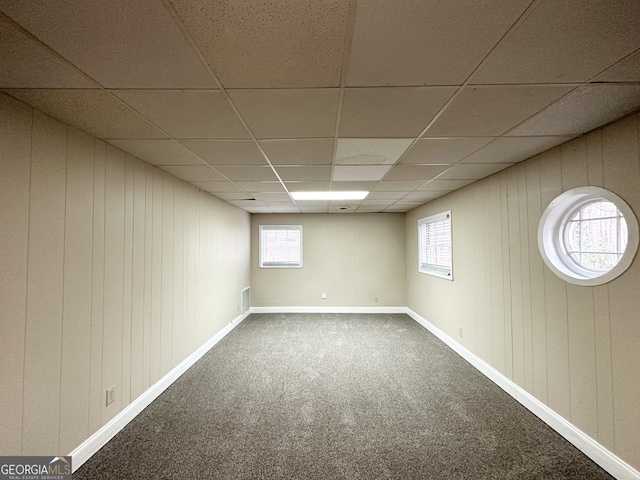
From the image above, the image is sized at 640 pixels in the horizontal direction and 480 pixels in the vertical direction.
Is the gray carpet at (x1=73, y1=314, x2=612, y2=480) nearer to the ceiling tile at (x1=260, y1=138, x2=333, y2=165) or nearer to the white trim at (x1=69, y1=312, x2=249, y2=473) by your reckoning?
the white trim at (x1=69, y1=312, x2=249, y2=473)

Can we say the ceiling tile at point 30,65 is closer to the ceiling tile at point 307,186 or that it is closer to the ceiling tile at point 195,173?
the ceiling tile at point 195,173

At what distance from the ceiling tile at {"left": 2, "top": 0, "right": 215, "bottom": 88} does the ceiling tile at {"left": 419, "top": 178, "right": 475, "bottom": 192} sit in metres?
2.88

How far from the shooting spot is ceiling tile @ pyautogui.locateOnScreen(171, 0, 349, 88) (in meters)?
0.95

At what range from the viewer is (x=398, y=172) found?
2.96 metres

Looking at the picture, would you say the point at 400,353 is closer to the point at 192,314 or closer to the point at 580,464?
the point at 580,464

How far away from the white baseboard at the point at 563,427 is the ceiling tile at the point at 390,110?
8.02 ft

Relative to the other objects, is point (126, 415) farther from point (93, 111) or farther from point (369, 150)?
point (369, 150)

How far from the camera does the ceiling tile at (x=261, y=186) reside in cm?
A: 343

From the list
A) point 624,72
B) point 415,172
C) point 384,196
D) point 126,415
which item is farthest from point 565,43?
point 126,415

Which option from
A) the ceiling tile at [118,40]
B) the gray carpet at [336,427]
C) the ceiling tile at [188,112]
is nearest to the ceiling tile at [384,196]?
the gray carpet at [336,427]

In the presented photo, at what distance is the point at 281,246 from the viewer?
6402 millimetres

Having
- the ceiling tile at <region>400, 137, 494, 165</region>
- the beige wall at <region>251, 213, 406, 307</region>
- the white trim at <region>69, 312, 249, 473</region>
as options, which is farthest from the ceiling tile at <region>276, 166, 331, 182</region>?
the beige wall at <region>251, 213, 406, 307</region>

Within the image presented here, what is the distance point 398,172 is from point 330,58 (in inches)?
76.3

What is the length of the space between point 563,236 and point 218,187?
365 centimetres
